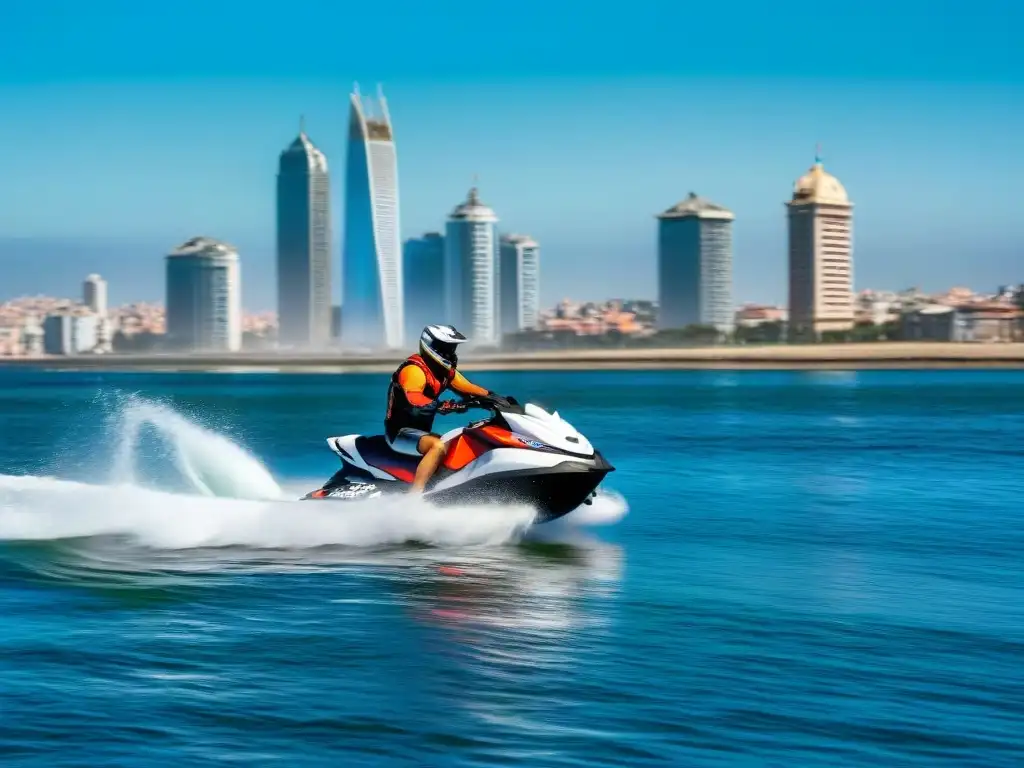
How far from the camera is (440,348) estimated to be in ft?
40.5

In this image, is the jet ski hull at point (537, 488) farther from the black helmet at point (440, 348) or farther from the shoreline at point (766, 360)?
the shoreline at point (766, 360)

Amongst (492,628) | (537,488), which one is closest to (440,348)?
(537,488)

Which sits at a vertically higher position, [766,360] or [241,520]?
[766,360]

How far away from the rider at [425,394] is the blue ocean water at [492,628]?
1.65 feet

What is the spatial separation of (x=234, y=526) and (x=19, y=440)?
82.9 feet

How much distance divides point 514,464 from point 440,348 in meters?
1.20

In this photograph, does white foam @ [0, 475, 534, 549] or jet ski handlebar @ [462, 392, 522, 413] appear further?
white foam @ [0, 475, 534, 549]

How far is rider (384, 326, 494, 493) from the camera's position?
12258 millimetres

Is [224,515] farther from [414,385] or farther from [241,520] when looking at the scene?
[414,385]

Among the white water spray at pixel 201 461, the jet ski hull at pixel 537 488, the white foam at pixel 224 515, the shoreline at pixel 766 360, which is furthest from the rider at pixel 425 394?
the shoreline at pixel 766 360

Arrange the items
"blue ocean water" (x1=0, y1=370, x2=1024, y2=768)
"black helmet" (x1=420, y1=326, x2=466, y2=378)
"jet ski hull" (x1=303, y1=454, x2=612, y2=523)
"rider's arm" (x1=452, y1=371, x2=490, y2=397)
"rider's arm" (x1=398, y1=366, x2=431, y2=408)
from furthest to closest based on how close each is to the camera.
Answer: "rider's arm" (x1=452, y1=371, x2=490, y2=397), "black helmet" (x1=420, y1=326, x2=466, y2=378), "rider's arm" (x1=398, y1=366, x2=431, y2=408), "jet ski hull" (x1=303, y1=454, x2=612, y2=523), "blue ocean water" (x1=0, y1=370, x2=1024, y2=768)

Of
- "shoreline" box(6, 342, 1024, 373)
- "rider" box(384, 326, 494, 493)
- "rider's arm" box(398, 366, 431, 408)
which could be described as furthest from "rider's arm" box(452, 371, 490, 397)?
"shoreline" box(6, 342, 1024, 373)

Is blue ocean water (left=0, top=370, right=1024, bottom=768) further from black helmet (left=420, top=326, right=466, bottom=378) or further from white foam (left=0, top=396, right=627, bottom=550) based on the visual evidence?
black helmet (left=420, top=326, right=466, bottom=378)

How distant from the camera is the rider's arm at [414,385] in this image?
40.1 feet
